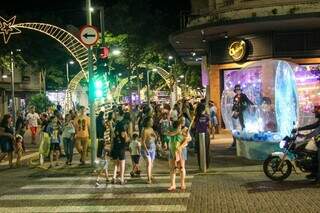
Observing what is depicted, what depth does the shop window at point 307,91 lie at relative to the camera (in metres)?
17.7

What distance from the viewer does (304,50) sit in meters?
24.9

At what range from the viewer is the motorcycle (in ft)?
41.7

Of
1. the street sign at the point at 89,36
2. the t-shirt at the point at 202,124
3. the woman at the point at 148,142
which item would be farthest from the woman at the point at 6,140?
the t-shirt at the point at 202,124

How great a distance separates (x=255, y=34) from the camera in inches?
1011

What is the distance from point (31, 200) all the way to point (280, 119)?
24.1ft

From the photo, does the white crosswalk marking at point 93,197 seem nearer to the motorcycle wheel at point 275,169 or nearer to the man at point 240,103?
the motorcycle wheel at point 275,169

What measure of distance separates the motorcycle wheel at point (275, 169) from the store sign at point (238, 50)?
12.9 metres

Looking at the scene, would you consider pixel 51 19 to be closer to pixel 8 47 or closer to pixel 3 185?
pixel 8 47

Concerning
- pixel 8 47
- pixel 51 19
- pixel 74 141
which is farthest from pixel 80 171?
pixel 51 19

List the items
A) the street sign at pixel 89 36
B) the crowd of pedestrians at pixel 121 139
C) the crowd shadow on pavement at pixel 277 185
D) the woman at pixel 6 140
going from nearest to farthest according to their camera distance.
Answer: the crowd shadow on pavement at pixel 277 185 < the crowd of pedestrians at pixel 121 139 < the street sign at pixel 89 36 < the woman at pixel 6 140

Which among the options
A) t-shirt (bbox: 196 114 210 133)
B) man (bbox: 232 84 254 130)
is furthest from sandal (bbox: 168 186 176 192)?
man (bbox: 232 84 254 130)

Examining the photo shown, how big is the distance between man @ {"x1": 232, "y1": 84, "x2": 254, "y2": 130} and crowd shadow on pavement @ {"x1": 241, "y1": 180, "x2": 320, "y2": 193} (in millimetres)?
4574

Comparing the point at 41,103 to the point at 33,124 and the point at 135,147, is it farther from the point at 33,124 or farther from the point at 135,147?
the point at 135,147

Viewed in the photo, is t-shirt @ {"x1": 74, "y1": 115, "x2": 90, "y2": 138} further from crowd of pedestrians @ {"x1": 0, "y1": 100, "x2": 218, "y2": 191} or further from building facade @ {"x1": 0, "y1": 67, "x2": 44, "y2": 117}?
building facade @ {"x1": 0, "y1": 67, "x2": 44, "y2": 117}
